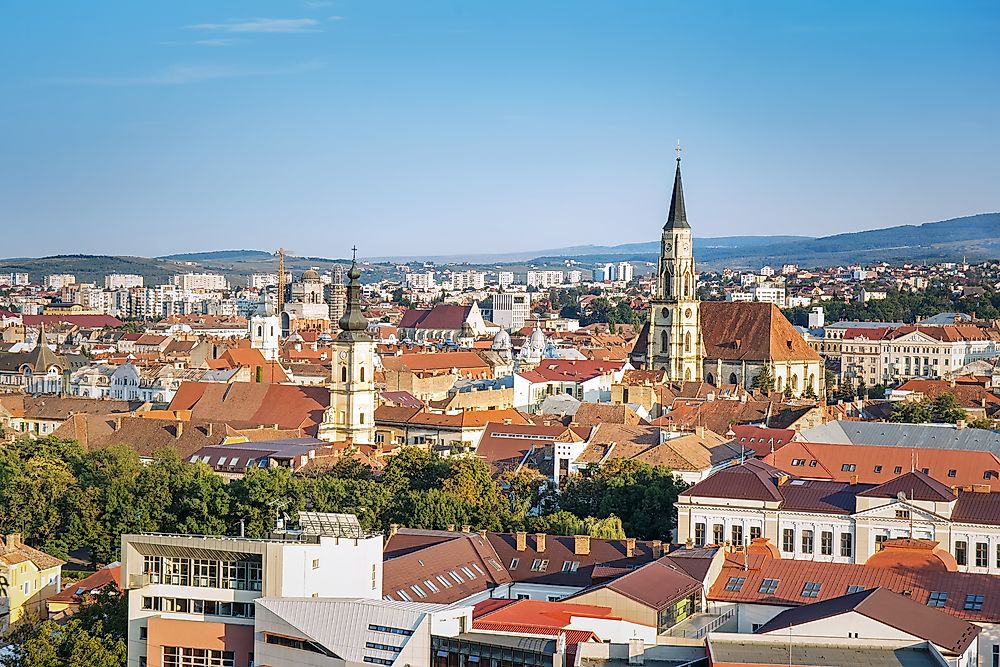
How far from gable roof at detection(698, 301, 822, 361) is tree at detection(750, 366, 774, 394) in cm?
115

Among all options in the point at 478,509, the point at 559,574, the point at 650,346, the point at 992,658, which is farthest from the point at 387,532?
the point at 650,346

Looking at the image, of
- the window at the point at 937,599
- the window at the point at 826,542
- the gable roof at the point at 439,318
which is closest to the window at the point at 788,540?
the window at the point at 826,542

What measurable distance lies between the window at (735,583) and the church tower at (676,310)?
63.2m

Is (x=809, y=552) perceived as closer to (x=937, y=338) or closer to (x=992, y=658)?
(x=992, y=658)

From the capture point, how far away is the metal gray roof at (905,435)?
210 ft

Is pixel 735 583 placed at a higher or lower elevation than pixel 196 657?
higher

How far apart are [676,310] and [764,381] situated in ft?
25.5

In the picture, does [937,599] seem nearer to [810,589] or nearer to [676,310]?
[810,589]

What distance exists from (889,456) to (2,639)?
29930 millimetres

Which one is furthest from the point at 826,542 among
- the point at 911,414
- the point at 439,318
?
the point at 439,318

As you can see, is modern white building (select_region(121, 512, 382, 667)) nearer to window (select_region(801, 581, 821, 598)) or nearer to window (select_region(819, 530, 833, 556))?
window (select_region(801, 581, 821, 598))

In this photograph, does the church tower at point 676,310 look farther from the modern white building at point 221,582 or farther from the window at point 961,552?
the modern white building at point 221,582

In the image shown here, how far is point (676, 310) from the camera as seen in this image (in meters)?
104

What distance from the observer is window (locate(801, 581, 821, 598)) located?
38719 mm
